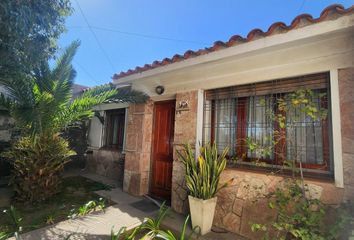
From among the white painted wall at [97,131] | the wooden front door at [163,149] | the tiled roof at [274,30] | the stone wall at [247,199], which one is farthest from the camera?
the white painted wall at [97,131]

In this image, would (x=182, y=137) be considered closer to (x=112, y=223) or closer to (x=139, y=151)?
(x=139, y=151)

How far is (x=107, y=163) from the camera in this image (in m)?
8.88

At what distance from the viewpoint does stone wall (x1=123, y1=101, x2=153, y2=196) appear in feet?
21.4

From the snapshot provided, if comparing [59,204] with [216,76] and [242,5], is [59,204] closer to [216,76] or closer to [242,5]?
[216,76]

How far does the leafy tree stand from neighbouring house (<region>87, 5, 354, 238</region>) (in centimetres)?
228

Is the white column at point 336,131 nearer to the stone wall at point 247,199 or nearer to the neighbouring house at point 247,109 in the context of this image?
the neighbouring house at point 247,109

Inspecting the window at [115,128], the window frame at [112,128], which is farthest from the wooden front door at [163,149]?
the window at [115,128]

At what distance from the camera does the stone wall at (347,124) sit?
3223mm

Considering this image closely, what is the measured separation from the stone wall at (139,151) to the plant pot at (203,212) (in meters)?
2.66

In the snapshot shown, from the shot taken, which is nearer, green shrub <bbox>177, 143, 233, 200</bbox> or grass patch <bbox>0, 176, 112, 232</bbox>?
green shrub <bbox>177, 143, 233, 200</bbox>

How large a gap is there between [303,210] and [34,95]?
658cm

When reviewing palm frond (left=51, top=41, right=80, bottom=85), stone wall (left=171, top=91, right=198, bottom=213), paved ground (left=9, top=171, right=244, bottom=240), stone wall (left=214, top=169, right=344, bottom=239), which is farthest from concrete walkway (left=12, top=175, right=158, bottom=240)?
palm frond (left=51, top=41, right=80, bottom=85)

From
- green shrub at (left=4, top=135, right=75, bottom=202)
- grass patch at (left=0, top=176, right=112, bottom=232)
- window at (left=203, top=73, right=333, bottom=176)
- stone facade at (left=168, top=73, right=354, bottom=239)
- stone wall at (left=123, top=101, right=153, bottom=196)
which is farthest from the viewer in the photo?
stone wall at (left=123, top=101, right=153, bottom=196)

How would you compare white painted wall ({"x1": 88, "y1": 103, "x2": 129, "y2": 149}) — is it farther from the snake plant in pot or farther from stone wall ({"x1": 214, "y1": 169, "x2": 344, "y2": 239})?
stone wall ({"x1": 214, "y1": 169, "x2": 344, "y2": 239})
